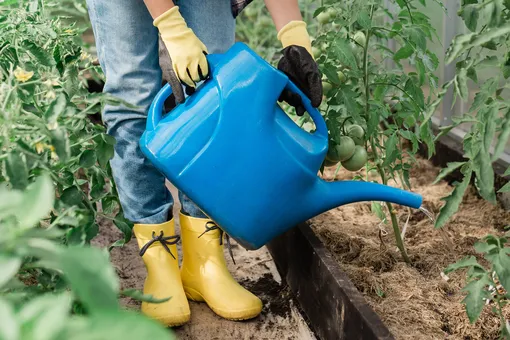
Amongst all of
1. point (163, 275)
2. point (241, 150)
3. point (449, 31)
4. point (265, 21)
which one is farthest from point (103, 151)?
point (265, 21)

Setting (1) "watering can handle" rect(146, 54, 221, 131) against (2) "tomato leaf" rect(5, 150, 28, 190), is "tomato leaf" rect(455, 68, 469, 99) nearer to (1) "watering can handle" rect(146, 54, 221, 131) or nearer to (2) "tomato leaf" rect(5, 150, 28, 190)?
(1) "watering can handle" rect(146, 54, 221, 131)

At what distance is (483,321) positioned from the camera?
1.48m

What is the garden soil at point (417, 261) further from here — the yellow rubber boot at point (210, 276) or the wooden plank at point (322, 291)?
the yellow rubber boot at point (210, 276)

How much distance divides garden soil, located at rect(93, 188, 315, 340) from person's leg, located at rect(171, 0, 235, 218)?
685mm

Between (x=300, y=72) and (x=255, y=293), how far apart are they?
0.70m

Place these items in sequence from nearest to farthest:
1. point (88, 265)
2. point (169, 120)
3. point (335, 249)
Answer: point (88, 265) → point (169, 120) → point (335, 249)

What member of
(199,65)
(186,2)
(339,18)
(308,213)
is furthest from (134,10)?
(308,213)

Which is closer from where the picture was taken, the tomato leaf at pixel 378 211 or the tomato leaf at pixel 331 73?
the tomato leaf at pixel 331 73

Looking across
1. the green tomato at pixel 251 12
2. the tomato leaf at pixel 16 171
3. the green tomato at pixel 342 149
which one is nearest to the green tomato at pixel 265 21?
the green tomato at pixel 251 12

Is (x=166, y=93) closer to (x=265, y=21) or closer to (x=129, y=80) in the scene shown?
(x=129, y=80)

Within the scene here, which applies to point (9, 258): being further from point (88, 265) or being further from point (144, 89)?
point (144, 89)

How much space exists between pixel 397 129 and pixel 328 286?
0.43 m

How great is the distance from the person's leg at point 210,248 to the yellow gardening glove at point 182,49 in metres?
0.21

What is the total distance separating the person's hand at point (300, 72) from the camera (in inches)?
57.2
